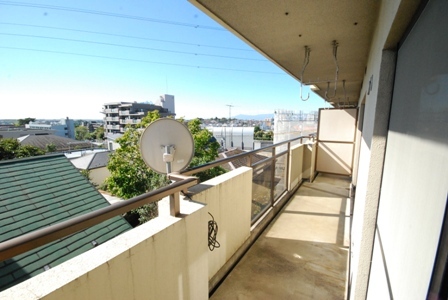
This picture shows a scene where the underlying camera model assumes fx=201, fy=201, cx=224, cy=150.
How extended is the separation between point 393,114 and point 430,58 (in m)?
0.49

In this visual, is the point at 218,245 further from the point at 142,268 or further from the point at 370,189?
the point at 370,189

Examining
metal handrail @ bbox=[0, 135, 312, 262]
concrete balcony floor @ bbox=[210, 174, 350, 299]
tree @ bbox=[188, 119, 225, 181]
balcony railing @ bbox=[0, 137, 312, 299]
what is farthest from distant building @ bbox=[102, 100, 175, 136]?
metal handrail @ bbox=[0, 135, 312, 262]

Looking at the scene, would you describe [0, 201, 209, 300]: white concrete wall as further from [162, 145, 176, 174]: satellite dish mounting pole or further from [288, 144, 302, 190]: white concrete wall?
[288, 144, 302, 190]: white concrete wall

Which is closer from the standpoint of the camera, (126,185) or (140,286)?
(140,286)

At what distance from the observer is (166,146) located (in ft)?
5.16

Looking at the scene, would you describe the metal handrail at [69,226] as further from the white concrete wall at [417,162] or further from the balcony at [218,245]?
the white concrete wall at [417,162]

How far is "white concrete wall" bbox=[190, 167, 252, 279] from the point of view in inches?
74.0

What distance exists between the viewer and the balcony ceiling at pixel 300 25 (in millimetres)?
1500

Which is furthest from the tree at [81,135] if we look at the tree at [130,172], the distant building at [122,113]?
the tree at [130,172]

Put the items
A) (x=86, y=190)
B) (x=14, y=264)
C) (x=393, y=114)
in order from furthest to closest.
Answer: (x=86, y=190), (x=14, y=264), (x=393, y=114)

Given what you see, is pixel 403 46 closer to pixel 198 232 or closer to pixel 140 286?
pixel 198 232

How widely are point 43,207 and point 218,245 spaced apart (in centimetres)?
451

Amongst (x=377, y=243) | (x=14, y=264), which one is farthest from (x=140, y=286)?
(x=14, y=264)

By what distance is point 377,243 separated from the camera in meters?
1.17
